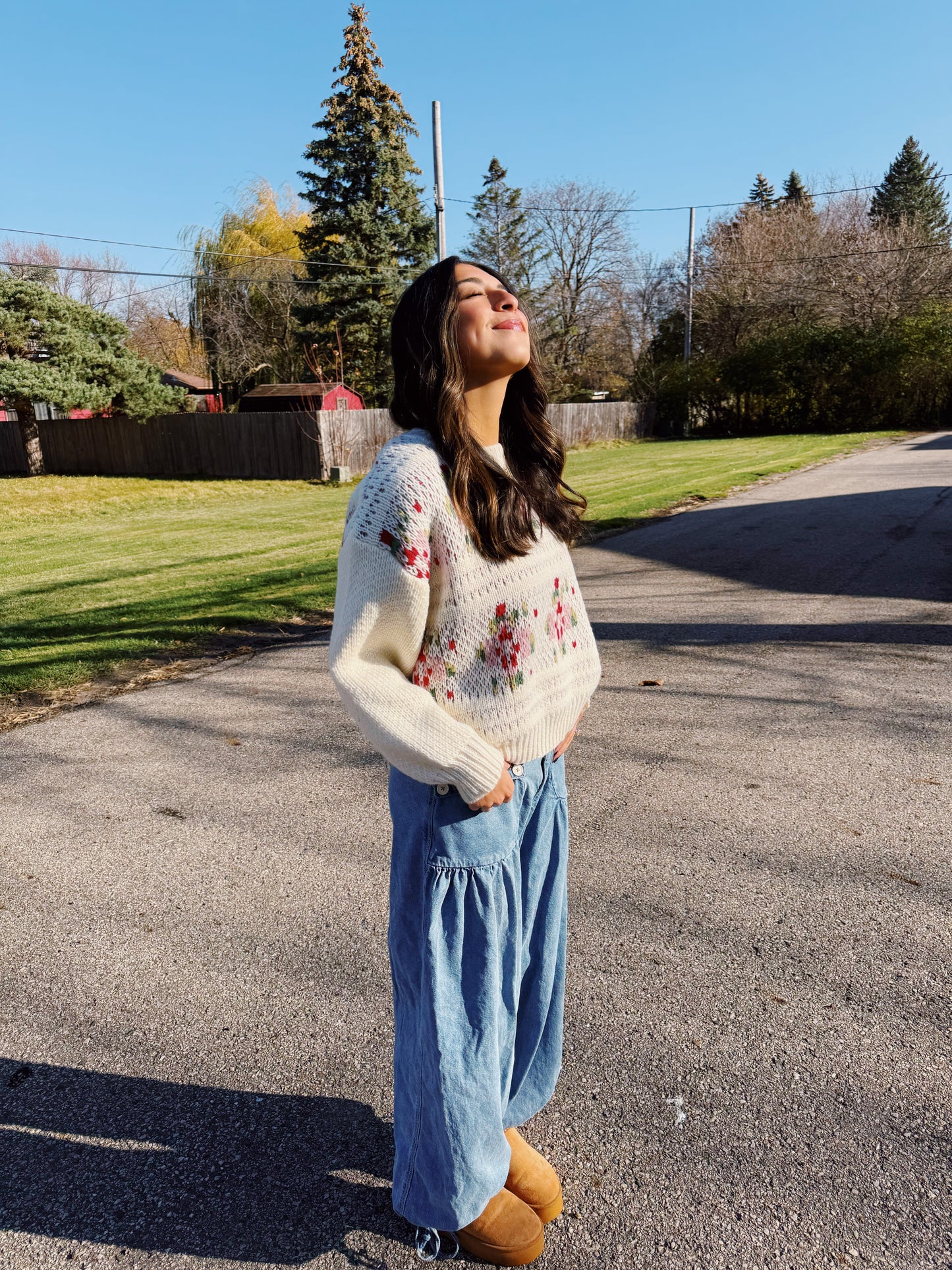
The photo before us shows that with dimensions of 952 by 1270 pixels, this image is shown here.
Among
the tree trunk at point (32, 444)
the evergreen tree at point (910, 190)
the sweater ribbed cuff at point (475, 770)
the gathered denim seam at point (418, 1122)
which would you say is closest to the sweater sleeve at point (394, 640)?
the sweater ribbed cuff at point (475, 770)

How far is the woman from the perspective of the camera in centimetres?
143

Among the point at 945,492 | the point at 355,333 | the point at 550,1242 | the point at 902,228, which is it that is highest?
the point at 902,228

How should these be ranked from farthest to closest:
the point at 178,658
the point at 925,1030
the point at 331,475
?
1. the point at 331,475
2. the point at 178,658
3. the point at 925,1030

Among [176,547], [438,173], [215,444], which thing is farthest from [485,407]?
[215,444]

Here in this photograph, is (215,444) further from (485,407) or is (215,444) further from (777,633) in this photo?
(485,407)

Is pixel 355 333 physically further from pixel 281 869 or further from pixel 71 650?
pixel 281 869

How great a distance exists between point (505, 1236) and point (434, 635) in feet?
3.84

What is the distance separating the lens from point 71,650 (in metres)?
6.29

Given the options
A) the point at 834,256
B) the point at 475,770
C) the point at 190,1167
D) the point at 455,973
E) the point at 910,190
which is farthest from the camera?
the point at 910,190

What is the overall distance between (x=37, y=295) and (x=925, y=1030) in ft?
84.3

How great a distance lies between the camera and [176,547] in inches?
474

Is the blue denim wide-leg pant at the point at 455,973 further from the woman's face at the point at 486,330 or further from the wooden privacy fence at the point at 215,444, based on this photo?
the wooden privacy fence at the point at 215,444

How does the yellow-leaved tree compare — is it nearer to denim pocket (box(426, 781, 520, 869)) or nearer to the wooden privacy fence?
the wooden privacy fence

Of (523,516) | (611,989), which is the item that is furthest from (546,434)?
(611,989)
